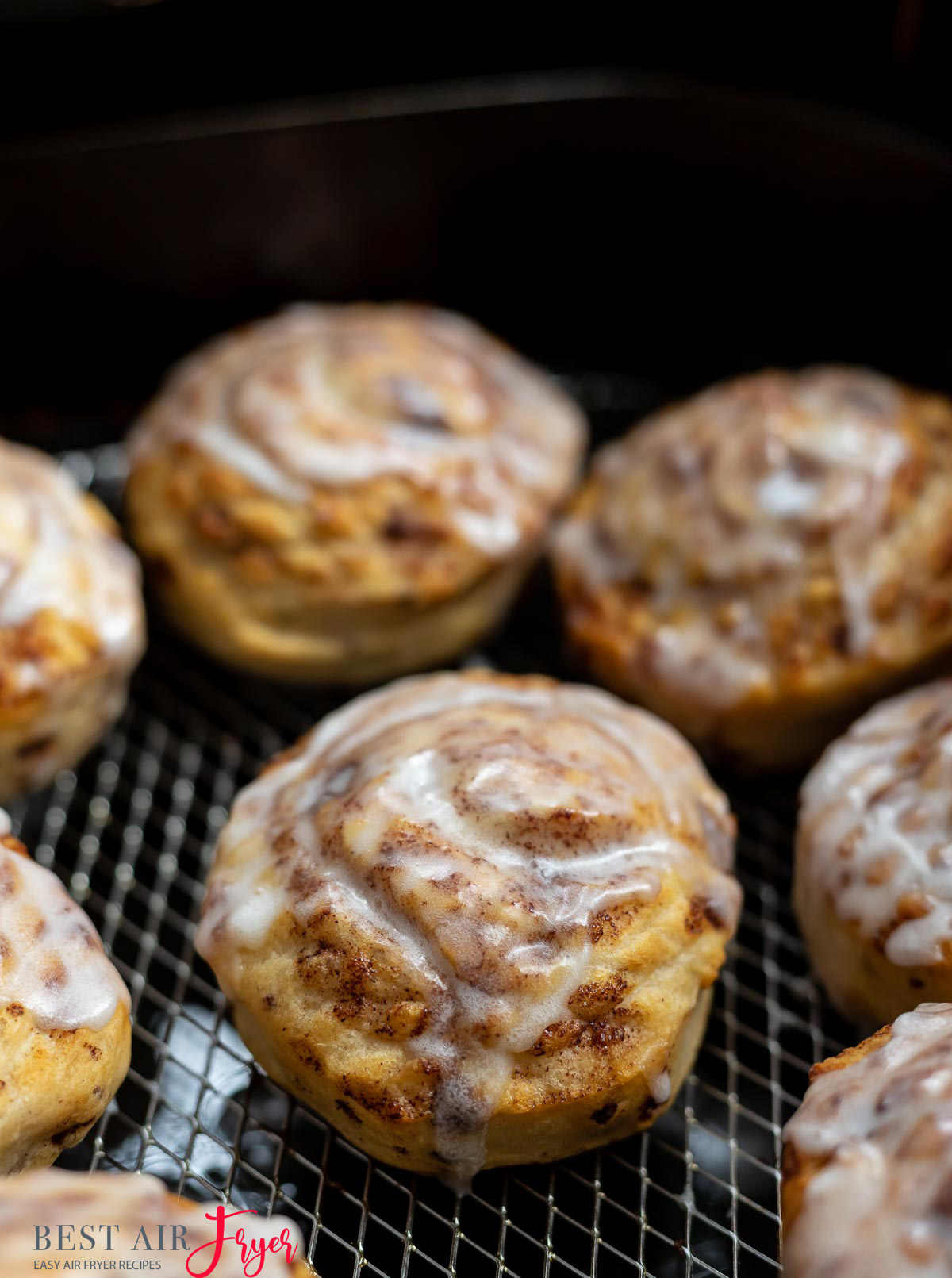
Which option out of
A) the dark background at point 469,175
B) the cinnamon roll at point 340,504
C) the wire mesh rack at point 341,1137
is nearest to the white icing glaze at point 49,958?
the wire mesh rack at point 341,1137

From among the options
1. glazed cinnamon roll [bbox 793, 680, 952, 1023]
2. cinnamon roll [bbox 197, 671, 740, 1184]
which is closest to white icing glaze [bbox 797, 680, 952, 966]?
glazed cinnamon roll [bbox 793, 680, 952, 1023]

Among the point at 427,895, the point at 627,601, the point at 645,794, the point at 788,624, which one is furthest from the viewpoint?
the point at 627,601

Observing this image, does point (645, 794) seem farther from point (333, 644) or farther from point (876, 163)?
point (876, 163)

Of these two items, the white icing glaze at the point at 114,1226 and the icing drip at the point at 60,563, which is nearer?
the white icing glaze at the point at 114,1226

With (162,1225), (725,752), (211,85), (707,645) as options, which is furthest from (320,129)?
(162,1225)

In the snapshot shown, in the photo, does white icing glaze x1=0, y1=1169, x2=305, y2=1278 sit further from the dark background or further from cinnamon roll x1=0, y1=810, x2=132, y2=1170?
the dark background

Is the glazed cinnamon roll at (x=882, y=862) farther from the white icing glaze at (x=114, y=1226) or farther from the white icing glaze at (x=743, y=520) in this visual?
the white icing glaze at (x=114, y=1226)

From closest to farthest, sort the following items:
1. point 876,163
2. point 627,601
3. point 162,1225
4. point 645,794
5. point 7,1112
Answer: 1. point 162,1225
2. point 7,1112
3. point 645,794
4. point 627,601
5. point 876,163
